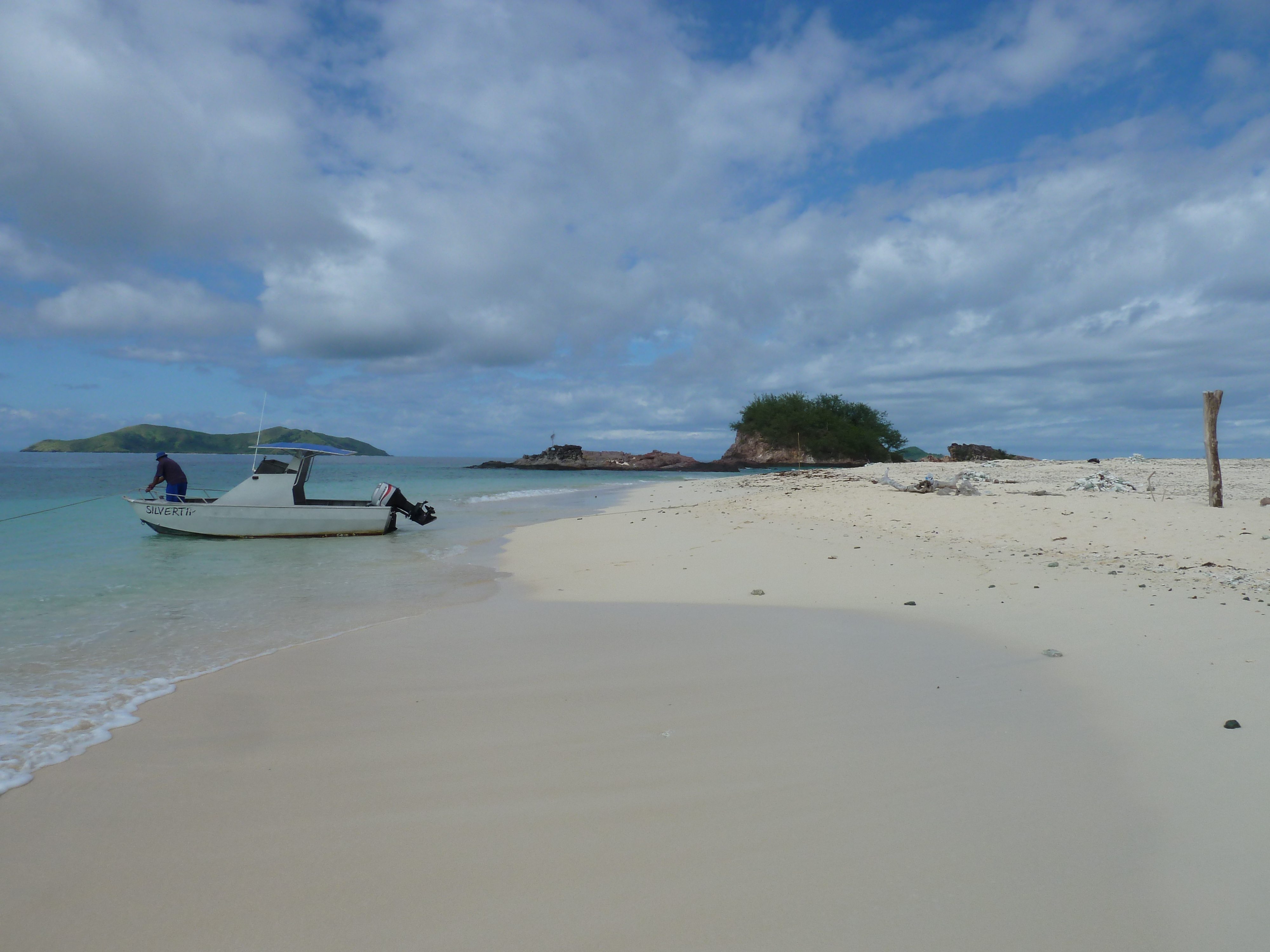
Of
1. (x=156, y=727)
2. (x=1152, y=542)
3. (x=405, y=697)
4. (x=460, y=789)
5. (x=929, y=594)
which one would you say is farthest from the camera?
(x=1152, y=542)

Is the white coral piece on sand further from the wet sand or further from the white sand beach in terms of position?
the wet sand

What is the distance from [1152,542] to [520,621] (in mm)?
8746

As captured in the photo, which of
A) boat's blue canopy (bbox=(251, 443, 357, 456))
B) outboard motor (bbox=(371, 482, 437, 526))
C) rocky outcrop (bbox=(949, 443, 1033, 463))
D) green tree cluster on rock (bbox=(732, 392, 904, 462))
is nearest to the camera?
boat's blue canopy (bbox=(251, 443, 357, 456))

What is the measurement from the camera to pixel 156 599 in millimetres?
8000

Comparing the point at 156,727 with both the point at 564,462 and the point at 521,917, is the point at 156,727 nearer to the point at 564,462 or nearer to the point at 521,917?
the point at 521,917

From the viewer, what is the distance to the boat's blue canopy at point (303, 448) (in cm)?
1466

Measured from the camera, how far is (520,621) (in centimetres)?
623

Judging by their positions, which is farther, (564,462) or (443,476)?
(564,462)

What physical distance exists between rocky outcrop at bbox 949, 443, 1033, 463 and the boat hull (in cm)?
4363

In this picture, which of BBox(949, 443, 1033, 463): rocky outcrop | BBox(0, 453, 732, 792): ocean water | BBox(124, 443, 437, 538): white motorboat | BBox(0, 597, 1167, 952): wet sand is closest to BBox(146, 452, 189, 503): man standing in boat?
BBox(124, 443, 437, 538): white motorboat

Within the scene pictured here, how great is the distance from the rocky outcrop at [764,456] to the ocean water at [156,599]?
6074 cm

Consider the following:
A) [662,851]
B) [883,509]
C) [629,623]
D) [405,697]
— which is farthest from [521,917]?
[883,509]

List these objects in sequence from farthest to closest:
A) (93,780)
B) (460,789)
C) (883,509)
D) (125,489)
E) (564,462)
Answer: (564,462), (125,489), (883,509), (93,780), (460,789)

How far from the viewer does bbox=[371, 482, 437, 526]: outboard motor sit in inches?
623
